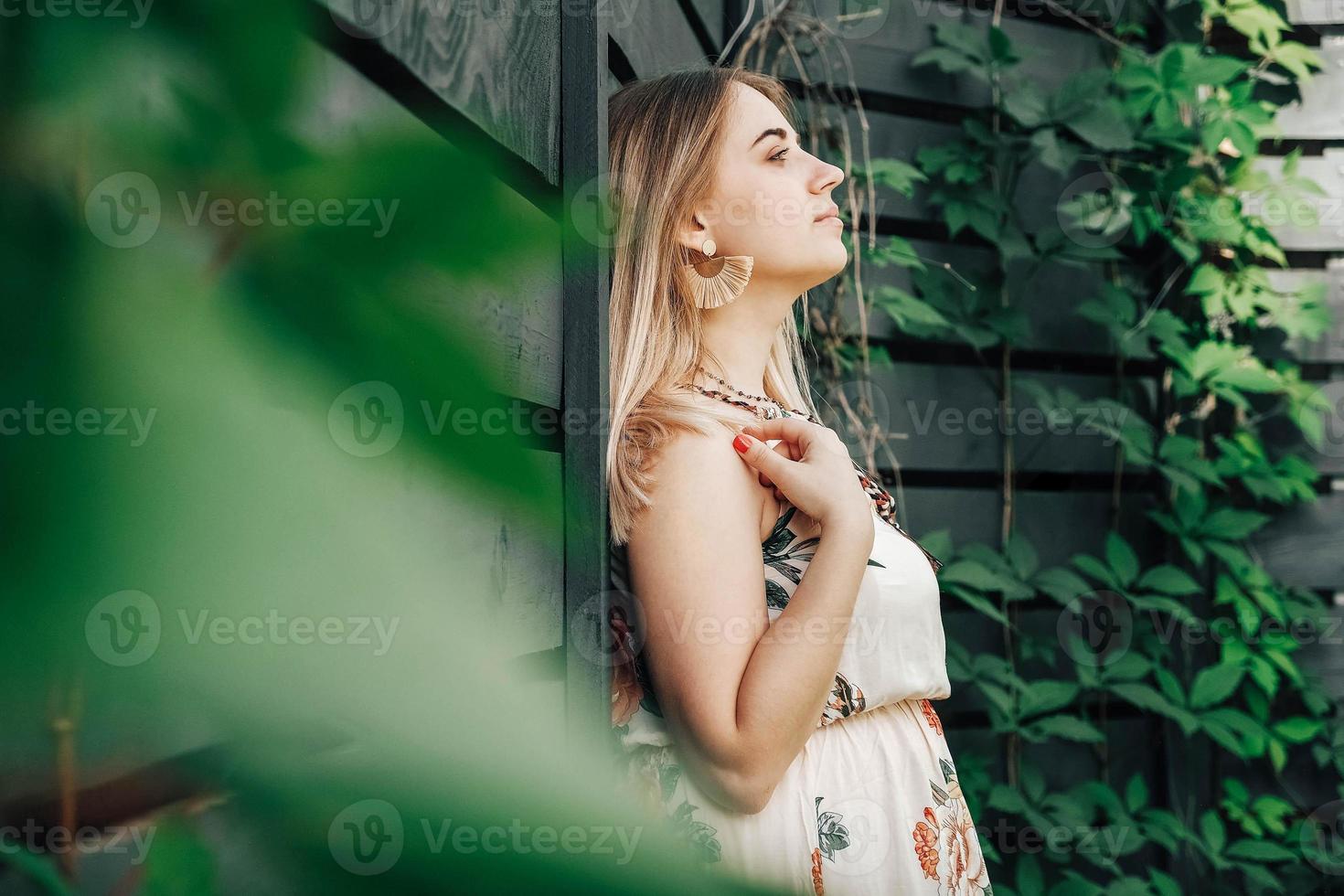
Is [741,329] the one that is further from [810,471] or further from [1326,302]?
[1326,302]

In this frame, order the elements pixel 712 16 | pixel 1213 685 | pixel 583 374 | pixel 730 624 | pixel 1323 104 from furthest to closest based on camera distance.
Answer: pixel 1323 104
pixel 1213 685
pixel 712 16
pixel 730 624
pixel 583 374

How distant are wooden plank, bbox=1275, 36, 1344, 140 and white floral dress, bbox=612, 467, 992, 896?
192 cm

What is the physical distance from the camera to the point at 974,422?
2385mm

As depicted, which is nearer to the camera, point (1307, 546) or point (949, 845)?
point (949, 845)

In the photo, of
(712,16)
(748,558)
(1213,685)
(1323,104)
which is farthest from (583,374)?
(1323,104)

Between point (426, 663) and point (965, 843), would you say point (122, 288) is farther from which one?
point (965, 843)

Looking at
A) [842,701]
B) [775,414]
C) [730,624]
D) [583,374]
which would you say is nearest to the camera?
[583,374]

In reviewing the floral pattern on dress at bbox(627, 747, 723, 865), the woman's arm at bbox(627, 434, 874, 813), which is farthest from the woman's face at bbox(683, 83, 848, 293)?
the floral pattern on dress at bbox(627, 747, 723, 865)

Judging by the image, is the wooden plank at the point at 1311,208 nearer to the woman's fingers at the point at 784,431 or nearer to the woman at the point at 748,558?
the woman at the point at 748,558

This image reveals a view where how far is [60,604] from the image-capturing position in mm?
85

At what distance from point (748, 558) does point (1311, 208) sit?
208 cm

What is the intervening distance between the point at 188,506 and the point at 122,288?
0.8 inches

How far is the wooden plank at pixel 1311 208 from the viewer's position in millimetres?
2447

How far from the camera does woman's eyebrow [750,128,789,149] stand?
1.25 m
